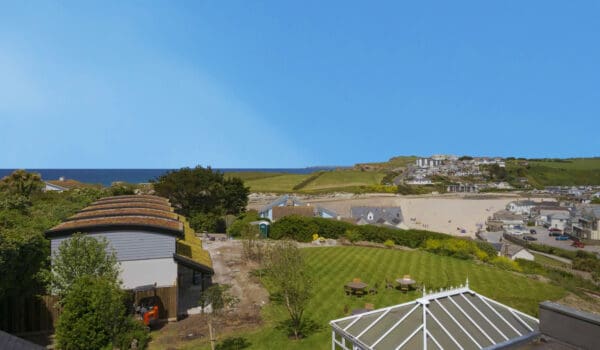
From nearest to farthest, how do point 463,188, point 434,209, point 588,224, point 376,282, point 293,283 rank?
point 293,283 < point 376,282 < point 588,224 < point 434,209 < point 463,188

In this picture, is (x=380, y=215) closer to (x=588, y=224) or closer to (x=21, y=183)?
(x=588, y=224)

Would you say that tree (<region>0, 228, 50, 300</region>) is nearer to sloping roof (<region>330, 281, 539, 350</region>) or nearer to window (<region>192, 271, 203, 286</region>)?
window (<region>192, 271, 203, 286</region>)

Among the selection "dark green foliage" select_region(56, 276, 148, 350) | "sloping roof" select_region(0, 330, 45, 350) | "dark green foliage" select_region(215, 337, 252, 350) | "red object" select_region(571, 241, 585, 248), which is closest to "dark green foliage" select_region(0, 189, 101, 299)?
"dark green foliage" select_region(56, 276, 148, 350)

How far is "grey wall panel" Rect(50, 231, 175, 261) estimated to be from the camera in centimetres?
2017

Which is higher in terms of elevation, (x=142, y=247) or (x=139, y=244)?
(x=139, y=244)

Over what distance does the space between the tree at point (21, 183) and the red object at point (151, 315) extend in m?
46.2

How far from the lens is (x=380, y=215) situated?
2800 inches

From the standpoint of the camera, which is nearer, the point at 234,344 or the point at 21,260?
the point at 234,344

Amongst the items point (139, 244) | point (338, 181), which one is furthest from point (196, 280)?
point (338, 181)

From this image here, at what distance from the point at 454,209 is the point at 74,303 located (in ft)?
360

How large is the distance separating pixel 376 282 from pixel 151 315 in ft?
54.3

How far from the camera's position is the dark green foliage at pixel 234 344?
16641mm

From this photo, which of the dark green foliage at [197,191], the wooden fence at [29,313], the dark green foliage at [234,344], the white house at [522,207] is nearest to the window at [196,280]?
the wooden fence at [29,313]

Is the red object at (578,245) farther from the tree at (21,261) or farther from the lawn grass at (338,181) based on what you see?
the lawn grass at (338,181)
